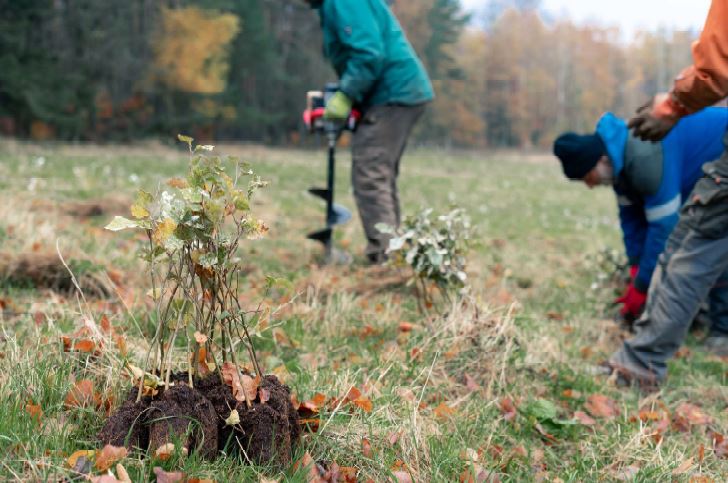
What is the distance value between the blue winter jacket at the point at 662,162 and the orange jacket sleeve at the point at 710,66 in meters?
0.86

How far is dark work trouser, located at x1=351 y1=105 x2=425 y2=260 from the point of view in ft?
18.6

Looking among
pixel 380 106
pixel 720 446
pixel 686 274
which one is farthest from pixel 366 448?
pixel 380 106

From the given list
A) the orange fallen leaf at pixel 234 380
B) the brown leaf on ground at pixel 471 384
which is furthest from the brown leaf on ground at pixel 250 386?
the brown leaf on ground at pixel 471 384

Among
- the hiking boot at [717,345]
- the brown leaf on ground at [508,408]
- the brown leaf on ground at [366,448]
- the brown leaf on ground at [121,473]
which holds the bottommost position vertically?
the hiking boot at [717,345]

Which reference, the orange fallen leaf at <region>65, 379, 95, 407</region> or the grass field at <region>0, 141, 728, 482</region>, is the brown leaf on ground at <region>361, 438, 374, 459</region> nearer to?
the grass field at <region>0, 141, 728, 482</region>

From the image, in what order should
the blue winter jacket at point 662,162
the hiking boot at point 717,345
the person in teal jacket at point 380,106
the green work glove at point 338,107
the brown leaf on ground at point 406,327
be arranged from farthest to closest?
the person in teal jacket at point 380,106 < the green work glove at point 338,107 < the hiking boot at point 717,345 < the blue winter jacket at point 662,162 < the brown leaf on ground at point 406,327

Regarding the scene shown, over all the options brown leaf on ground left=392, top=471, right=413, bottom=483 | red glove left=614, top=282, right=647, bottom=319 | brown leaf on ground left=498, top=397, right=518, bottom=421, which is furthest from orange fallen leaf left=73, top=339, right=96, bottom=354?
red glove left=614, top=282, right=647, bottom=319

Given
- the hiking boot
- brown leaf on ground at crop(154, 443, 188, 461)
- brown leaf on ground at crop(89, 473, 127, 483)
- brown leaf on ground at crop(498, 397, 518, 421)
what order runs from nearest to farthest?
brown leaf on ground at crop(89, 473, 127, 483), brown leaf on ground at crop(154, 443, 188, 461), brown leaf on ground at crop(498, 397, 518, 421), the hiking boot

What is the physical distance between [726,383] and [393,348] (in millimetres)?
1790

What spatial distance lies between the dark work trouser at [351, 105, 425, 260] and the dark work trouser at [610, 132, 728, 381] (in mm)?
2285

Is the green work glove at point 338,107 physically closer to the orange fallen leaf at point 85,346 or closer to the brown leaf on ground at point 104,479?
the orange fallen leaf at point 85,346

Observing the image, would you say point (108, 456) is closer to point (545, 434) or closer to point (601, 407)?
point (545, 434)

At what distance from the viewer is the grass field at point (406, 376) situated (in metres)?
2.25

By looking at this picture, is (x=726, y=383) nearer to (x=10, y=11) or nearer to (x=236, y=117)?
(x=10, y=11)
